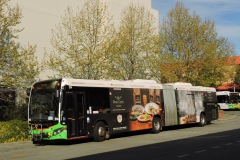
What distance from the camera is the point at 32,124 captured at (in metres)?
16.3

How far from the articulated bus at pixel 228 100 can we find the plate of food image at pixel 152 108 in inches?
1318

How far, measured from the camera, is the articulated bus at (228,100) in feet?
173

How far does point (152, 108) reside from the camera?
21156 millimetres

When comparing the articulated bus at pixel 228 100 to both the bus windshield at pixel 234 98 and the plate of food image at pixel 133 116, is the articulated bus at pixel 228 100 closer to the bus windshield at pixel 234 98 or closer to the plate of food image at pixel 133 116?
the bus windshield at pixel 234 98

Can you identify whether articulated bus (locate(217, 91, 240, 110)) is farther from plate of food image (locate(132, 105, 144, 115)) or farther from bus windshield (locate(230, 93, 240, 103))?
plate of food image (locate(132, 105, 144, 115))

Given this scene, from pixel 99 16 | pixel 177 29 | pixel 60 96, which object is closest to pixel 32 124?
pixel 60 96

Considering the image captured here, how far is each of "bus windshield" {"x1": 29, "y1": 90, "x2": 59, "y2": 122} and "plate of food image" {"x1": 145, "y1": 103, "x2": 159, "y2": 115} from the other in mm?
6537

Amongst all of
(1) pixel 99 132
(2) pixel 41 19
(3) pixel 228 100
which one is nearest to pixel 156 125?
(1) pixel 99 132

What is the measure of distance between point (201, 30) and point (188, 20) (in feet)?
5.57

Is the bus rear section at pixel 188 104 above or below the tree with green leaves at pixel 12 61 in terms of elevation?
below

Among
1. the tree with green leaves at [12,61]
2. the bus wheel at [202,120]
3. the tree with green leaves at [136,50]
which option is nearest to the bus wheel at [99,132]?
the tree with green leaves at [12,61]

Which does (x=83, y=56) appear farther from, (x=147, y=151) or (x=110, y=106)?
(x=147, y=151)

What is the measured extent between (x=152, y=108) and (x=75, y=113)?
20.6ft

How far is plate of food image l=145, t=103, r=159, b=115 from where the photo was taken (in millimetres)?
20766
